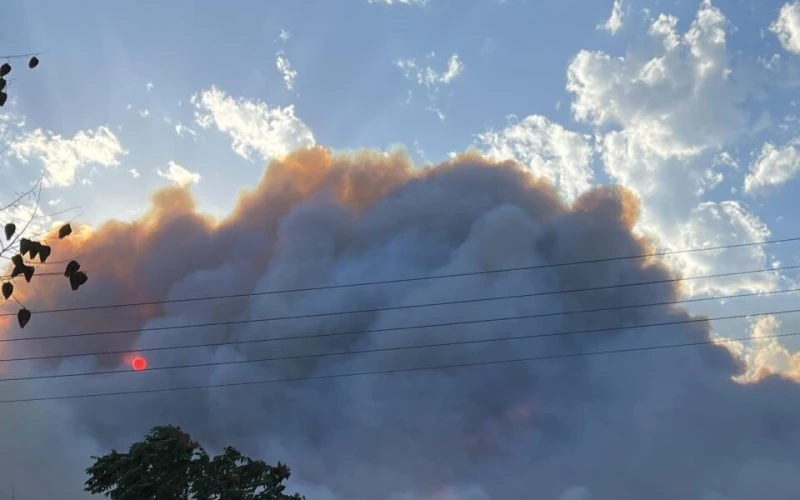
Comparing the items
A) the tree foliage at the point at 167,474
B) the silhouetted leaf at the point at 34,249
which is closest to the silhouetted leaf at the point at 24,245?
the silhouetted leaf at the point at 34,249

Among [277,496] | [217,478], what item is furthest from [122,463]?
[277,496]

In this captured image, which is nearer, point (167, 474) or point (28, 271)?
point (28, 271)

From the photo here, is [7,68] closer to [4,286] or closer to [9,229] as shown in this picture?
[9,229]

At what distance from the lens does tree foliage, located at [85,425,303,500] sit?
49531 mm

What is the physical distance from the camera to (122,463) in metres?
50.3

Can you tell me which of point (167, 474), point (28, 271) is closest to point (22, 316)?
point (28, 271)

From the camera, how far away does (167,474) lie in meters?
50.3

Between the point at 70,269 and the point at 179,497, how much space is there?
158 ft

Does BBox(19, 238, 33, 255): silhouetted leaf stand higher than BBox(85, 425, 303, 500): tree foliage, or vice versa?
BBox(85, 425, 303, 500): tree foliage

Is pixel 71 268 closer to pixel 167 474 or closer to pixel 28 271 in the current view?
pixel 28 271

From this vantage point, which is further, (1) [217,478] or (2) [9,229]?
(1) [217,478]

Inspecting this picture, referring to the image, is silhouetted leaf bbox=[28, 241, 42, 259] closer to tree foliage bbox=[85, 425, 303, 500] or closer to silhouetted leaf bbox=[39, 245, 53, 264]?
silhouetted leaf bbox=[39, 245, 53, 264]

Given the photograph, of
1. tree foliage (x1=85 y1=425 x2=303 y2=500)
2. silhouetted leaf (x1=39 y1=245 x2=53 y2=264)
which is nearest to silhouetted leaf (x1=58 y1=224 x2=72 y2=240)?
silhouetted leaf (x1=39 y1=245 x2=53 y2=264)

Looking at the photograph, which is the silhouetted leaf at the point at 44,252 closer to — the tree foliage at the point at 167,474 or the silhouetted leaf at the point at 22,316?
the silhouetted leaf at the point at 22,316
